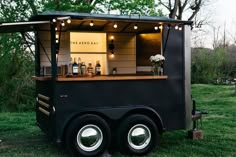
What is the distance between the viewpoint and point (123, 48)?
777 cm

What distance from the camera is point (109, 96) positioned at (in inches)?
220

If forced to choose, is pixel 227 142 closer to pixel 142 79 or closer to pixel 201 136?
pixel 201 136

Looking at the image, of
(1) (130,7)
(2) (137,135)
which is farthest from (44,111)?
(1) (130,7)

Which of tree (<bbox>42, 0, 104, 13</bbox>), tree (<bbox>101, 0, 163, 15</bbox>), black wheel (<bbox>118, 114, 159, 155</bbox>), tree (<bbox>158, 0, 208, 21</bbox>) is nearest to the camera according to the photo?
black wheel (<bbox>118, 114, 159, 155</bbox>)

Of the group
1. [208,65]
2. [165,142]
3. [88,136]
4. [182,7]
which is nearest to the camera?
[88,136]

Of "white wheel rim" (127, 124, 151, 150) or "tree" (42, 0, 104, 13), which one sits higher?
"tree" (42, 0, 104, 13)

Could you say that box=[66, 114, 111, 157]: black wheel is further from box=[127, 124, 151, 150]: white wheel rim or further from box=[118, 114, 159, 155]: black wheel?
box=[127, 124, 151, 150]: white wheel rim

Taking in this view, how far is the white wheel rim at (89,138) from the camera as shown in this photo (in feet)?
17.7

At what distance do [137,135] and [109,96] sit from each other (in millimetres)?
806

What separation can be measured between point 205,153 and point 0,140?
381 cm

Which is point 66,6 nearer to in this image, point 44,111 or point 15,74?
point 15,74

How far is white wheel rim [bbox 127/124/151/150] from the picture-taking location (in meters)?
5.66

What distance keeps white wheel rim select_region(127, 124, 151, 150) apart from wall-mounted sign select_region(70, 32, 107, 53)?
98.5 inches

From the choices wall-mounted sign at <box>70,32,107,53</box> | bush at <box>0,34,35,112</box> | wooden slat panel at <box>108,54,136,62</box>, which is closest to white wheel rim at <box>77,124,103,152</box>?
wall-mounted sign at <box>70,32,107,53</box>
